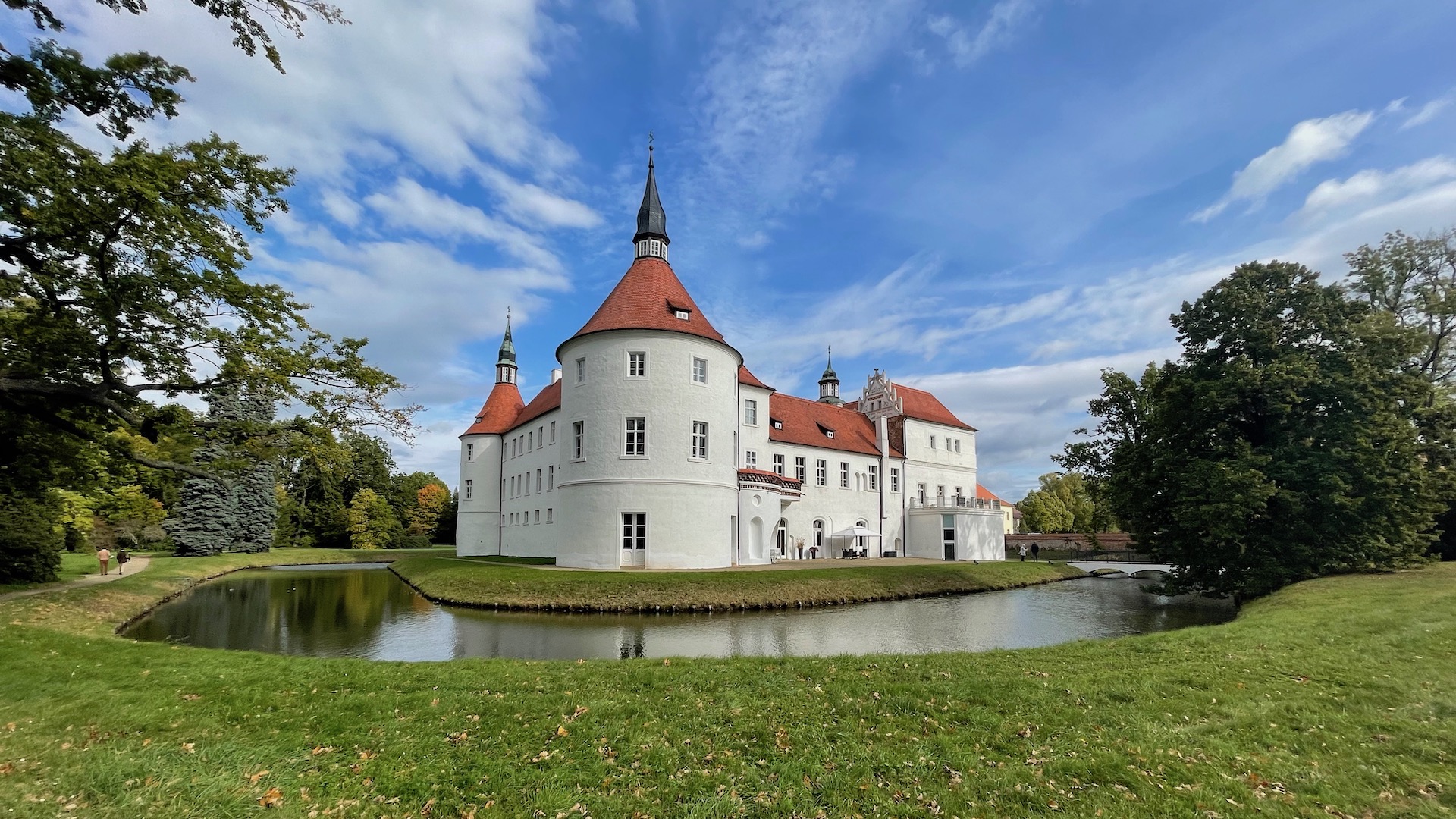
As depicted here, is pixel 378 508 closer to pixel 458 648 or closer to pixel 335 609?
pixel 335 609

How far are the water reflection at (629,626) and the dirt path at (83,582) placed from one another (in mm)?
2234

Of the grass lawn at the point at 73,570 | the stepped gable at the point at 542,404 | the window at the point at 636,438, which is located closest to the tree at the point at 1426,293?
A: the window at the point at 636,438

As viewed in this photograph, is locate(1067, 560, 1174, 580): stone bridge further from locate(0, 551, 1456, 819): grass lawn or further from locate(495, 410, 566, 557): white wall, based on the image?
locate(0, 551, 1456, 819): grass lawn

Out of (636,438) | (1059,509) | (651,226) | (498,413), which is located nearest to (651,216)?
(651,226)

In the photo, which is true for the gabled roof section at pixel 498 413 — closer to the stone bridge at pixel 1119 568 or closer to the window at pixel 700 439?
the window at pixel 700 439

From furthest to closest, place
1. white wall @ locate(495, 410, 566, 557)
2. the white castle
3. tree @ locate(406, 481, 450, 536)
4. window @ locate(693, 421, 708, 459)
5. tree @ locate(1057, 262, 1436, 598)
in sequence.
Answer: tree @ locate(406, 481, 450, 536) < white wall @ locate(495, 410, 566, 557) < window @ locate(693, 421, 708, 459) < the white castle < tree @ locate(1057, 262, 1436, 598)

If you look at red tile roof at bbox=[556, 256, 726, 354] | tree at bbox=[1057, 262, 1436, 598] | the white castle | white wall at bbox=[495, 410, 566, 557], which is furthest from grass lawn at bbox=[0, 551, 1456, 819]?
white wall at bbox=[495, 410, 566, 557]

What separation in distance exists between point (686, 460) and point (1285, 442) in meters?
18.6

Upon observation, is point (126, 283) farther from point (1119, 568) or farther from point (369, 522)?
point (369, 522)

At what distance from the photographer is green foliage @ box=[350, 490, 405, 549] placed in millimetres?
58594

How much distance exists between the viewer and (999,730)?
6.10m

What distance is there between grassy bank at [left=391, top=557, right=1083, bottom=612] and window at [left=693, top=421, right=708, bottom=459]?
526 cm

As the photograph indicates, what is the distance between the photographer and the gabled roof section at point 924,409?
4312 centimetres

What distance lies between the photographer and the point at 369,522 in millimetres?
59188
